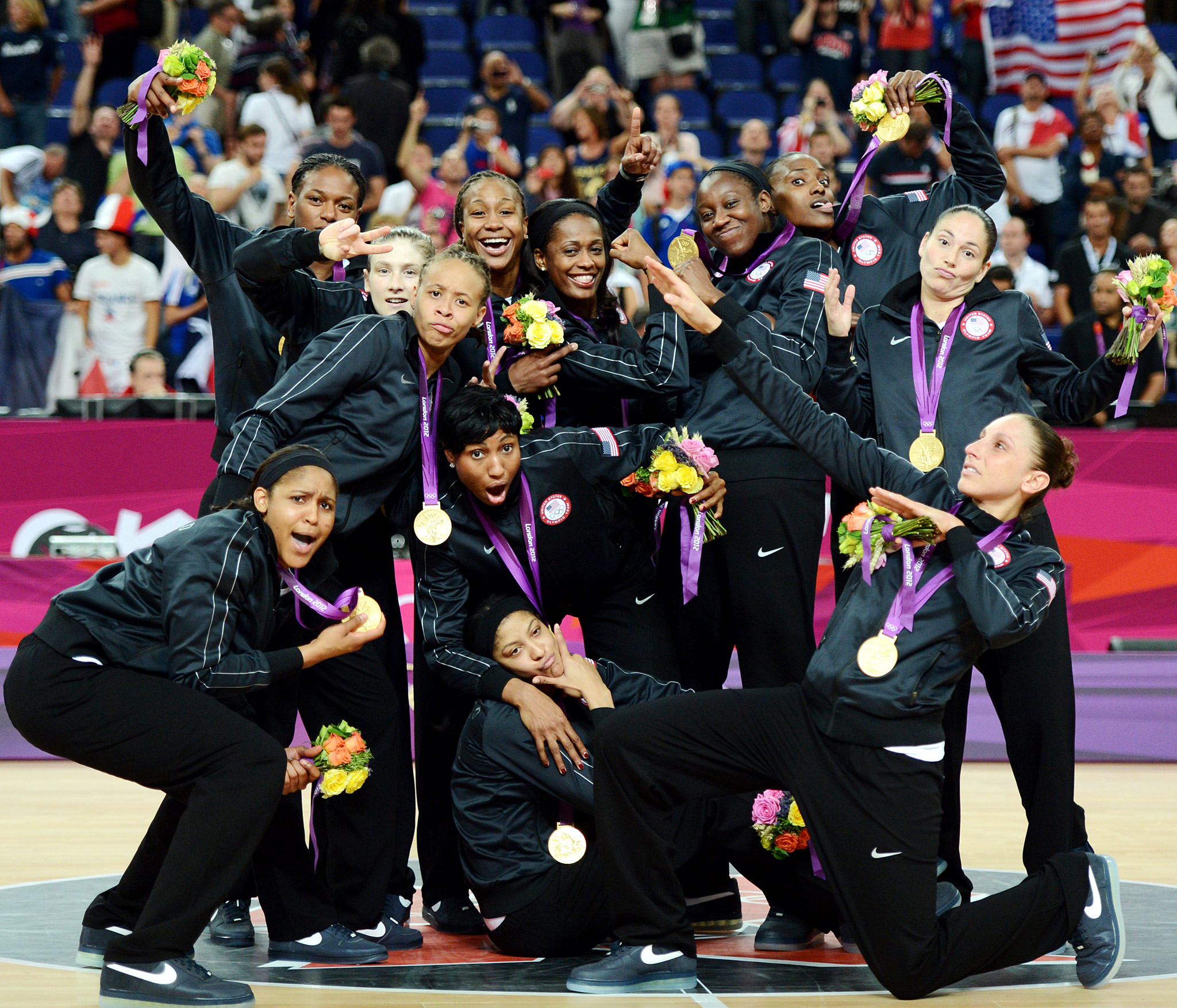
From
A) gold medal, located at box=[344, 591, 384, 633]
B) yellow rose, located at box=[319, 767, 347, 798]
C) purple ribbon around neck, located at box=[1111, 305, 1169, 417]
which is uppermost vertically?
purple ribbon around neck, located at box=[1111, 305, 1169, 417]

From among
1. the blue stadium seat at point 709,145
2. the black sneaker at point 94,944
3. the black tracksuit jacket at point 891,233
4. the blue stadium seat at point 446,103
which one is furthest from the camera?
the blue stadium seat at point 446,103

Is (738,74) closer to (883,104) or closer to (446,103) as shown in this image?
(446,103)

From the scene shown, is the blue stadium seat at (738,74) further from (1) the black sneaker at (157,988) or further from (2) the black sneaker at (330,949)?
(1) the black sneaker at (157,988)

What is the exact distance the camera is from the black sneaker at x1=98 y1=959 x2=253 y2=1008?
396 centimetres

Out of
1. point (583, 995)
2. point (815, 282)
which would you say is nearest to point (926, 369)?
point (815, 282)

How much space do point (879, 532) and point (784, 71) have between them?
10914mm

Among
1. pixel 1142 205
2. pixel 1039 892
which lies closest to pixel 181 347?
pixel 1142 205

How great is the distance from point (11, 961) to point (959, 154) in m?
3.85

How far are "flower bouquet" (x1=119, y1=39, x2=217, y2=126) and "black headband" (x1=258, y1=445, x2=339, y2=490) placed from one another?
4.11 feet

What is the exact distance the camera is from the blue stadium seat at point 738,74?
1422 cm

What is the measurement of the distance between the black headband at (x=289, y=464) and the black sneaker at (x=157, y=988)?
1.28 m

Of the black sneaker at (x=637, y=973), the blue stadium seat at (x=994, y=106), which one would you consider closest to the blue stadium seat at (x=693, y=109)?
the blue stadium seat at (x=994, y=106)

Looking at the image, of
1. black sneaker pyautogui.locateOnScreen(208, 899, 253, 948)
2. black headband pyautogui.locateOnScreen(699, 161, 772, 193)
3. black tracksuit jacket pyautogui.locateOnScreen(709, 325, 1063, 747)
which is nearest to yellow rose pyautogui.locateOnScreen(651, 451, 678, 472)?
black tracksuit jacket pyautogui.locateOnScreen(709, 325, 1063, 747)

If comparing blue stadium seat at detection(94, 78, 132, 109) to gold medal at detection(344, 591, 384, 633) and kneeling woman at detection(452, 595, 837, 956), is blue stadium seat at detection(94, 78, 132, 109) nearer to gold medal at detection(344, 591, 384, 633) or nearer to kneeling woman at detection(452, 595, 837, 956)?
kneeling woman at detection(452, 595, 837, 956)
